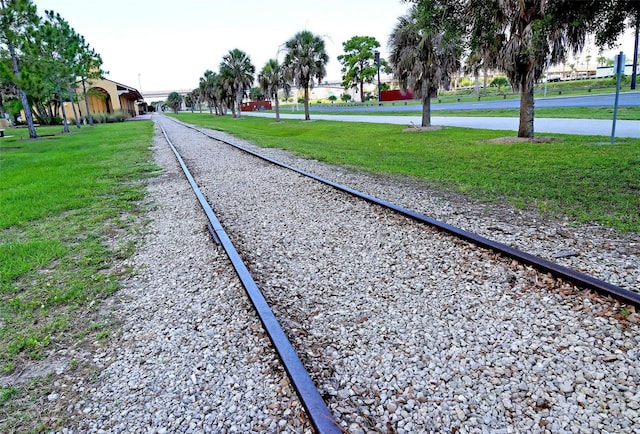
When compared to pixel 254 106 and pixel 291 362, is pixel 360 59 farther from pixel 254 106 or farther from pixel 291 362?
pixel 291 362

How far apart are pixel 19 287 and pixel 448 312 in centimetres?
442

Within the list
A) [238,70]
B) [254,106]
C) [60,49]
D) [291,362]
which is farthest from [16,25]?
[254,106]

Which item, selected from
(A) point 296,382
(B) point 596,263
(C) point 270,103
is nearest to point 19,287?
(A) point 296,382

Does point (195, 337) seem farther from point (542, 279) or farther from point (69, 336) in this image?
point (542, 279)

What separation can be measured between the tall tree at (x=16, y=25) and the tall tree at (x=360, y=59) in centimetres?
6075

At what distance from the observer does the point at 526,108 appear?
14281 millimetres

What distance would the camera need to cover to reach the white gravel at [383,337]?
99.9 inches

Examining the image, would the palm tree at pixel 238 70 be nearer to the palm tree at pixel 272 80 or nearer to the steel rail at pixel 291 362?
the palm tree at pixel 272 80

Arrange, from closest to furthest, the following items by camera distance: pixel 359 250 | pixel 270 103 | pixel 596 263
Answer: pixel 596 263 → pixel 359 250 → pixel 270 103

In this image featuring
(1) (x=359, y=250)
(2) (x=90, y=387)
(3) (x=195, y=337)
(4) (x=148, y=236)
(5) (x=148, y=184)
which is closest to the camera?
(2) (x=90, y=387)

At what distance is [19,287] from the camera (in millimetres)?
4695

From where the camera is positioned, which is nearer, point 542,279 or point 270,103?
point 542,279

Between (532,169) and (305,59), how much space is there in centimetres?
3175

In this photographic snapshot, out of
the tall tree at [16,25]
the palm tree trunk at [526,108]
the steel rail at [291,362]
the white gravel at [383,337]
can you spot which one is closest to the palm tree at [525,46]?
the palm tree trunk at [526,108]
